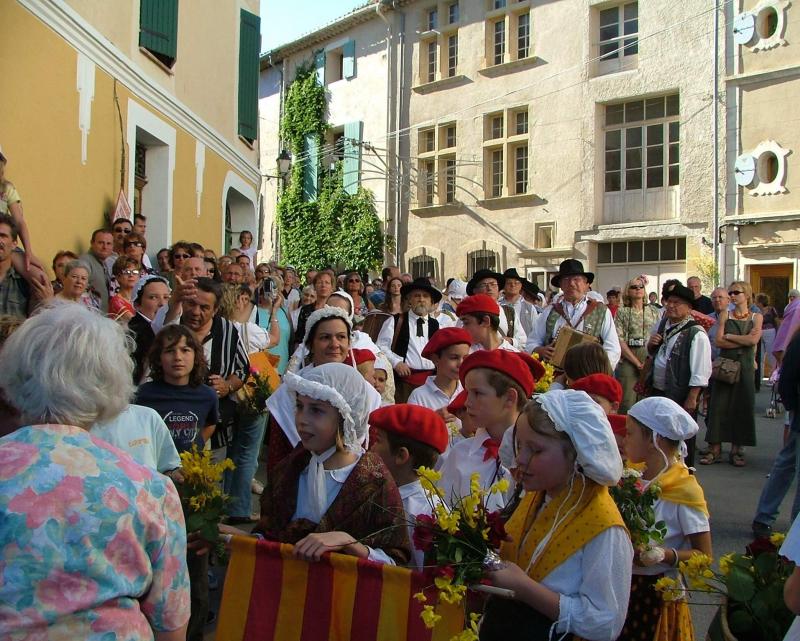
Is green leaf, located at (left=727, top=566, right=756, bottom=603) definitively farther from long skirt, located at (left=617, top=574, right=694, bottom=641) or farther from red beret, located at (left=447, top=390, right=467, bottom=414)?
red beret, located at (left=447, top=390, right=467, bottom=414)

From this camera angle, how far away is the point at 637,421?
11.9 feet

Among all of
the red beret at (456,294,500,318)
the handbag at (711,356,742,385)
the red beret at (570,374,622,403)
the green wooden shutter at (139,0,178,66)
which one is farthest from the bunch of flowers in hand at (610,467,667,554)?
the green wooden shutter at (139,0,178,66)

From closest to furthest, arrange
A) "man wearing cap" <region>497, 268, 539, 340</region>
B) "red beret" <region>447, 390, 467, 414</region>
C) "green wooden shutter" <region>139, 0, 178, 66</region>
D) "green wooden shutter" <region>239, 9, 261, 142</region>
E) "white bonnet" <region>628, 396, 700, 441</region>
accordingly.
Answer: "white bonnet" <region>628, 396, 700, 441</region> → "red beret" <region>447, 390, 467, 414</region> → "man wearing cap" <region>497, 268, 539, 340</region> → "green wooden shutter" <region>139, 0, 178, 66</region> → "green wooden shutter" <region>239, 9, 261, 142</region>

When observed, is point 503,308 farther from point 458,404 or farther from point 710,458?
point 458,404

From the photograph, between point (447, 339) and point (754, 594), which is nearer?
point (754, 594)

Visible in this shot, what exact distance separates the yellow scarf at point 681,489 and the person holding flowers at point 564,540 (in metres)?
0.91

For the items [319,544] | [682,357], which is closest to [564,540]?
[319,544]

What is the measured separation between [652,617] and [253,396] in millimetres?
3504

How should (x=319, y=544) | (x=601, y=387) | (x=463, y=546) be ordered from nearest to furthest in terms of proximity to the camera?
(x=463, y=546), (x=319, y=544), (x=601, y=387)

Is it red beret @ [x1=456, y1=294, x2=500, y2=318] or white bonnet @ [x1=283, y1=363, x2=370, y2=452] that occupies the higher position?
red beret @ [x1=456, y1=294, x2=500, y2=318]

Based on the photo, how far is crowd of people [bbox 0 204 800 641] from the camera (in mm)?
1745

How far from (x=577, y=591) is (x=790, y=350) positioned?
4100mm

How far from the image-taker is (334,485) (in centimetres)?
305

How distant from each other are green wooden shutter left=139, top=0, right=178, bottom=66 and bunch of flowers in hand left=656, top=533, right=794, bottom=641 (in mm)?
9988
